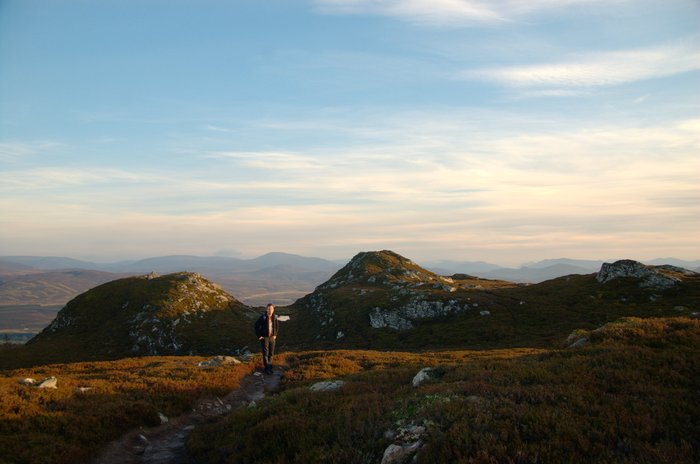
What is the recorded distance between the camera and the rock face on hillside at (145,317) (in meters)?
75.3

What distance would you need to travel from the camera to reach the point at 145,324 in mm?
79500

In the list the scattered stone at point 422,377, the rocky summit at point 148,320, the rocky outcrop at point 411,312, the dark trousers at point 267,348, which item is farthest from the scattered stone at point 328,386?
the rocky summit at point 148,320

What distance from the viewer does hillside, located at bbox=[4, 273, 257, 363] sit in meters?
73.2

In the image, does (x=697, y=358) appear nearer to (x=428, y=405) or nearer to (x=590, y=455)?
(x=590, y=455)

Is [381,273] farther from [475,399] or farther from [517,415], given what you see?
[517,415]

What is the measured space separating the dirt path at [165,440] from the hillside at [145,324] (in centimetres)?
5600

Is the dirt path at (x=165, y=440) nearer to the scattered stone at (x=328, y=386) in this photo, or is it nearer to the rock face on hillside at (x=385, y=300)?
the scattered stone at (x=328, y=386)

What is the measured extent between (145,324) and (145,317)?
9.15 feet

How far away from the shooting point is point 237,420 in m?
15.8

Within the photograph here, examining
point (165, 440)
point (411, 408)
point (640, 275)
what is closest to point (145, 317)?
point (165, 440)

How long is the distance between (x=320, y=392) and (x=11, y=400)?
13.3 m

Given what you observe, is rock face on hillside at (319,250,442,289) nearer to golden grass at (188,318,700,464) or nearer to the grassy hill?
the grassy hill

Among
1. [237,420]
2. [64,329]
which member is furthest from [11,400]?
[64,329]

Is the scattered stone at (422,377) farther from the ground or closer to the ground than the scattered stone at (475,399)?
closer to the ground
